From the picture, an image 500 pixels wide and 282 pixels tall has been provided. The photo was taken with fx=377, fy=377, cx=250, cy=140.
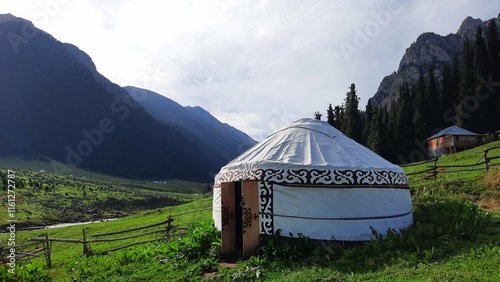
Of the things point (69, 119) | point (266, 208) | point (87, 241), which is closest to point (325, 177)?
point (266, 208)

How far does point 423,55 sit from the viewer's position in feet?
282

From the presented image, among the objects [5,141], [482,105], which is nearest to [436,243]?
[482,105]

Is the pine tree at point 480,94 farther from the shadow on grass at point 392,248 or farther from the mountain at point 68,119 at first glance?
the mountain at point 68,119

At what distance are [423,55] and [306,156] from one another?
89938mm

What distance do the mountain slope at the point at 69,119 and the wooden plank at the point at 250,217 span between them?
9130 centimetres

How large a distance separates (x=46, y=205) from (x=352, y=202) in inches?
1372

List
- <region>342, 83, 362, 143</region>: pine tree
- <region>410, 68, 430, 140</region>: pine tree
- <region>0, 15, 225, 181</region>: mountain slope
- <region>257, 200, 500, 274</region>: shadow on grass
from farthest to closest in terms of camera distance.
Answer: <region>0, 15, 225, 181</region>: mountain slope < <region>342, 83, 362, 143</region>: pine tree < <region>410, 68, 430, 140</region>: pine tree < <region>257, 200, 500, 274</region>: shadow on grass

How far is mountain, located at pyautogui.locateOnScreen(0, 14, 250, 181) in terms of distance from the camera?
306ft

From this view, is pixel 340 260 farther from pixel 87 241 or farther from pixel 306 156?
pixel 87 241

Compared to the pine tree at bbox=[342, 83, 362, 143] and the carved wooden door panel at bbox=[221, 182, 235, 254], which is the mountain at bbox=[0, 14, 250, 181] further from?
the carved wooden door panel at bbox=[221, 182, 235, 254]

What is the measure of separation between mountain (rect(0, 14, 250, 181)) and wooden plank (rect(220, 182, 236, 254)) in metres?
85.4

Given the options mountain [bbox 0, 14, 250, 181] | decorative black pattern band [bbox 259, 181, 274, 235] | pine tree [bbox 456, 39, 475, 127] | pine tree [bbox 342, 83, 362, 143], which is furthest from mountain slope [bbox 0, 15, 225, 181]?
decorative black pattern band [bbox 259, 181, 274, 235]

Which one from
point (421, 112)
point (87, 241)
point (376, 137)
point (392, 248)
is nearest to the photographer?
point (392, 248)

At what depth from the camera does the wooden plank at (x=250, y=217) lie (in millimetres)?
6578
